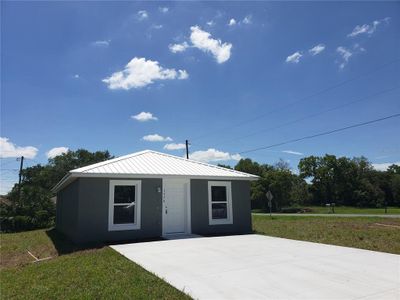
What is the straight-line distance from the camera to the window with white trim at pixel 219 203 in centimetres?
1318

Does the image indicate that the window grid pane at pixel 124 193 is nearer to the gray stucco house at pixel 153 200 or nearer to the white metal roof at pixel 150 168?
the gray stucco house at pixel 153 200

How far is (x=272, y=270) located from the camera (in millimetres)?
6270

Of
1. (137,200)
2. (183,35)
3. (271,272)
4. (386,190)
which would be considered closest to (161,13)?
(183,35)

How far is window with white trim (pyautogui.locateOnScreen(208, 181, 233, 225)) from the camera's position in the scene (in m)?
13.2

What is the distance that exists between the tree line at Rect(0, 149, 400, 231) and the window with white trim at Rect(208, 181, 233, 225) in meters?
27.1

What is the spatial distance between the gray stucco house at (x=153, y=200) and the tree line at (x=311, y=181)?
2702 centimetres

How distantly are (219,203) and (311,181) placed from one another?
5241 cm

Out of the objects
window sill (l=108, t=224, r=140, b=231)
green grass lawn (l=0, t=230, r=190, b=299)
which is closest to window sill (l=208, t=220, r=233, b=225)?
window sill (l=108, t=224, r=140, b=231)

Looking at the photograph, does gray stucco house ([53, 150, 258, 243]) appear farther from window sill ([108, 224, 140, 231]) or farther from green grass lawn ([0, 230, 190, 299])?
green grass lawn ([0, 230, 190, 299])

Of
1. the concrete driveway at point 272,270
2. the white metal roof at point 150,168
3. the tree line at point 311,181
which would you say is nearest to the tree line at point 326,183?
the tree line at point 311,181

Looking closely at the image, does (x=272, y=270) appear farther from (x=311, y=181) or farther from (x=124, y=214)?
(x=311, y=181)

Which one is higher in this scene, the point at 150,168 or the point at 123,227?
the point at 150,168

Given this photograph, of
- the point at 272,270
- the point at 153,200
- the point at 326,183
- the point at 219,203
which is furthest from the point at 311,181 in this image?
the point at 272,270

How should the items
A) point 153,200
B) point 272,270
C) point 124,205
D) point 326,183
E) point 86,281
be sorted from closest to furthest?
point 86,281 → point 272,270 → point 124,205 → point 153,200 → point 326,183
